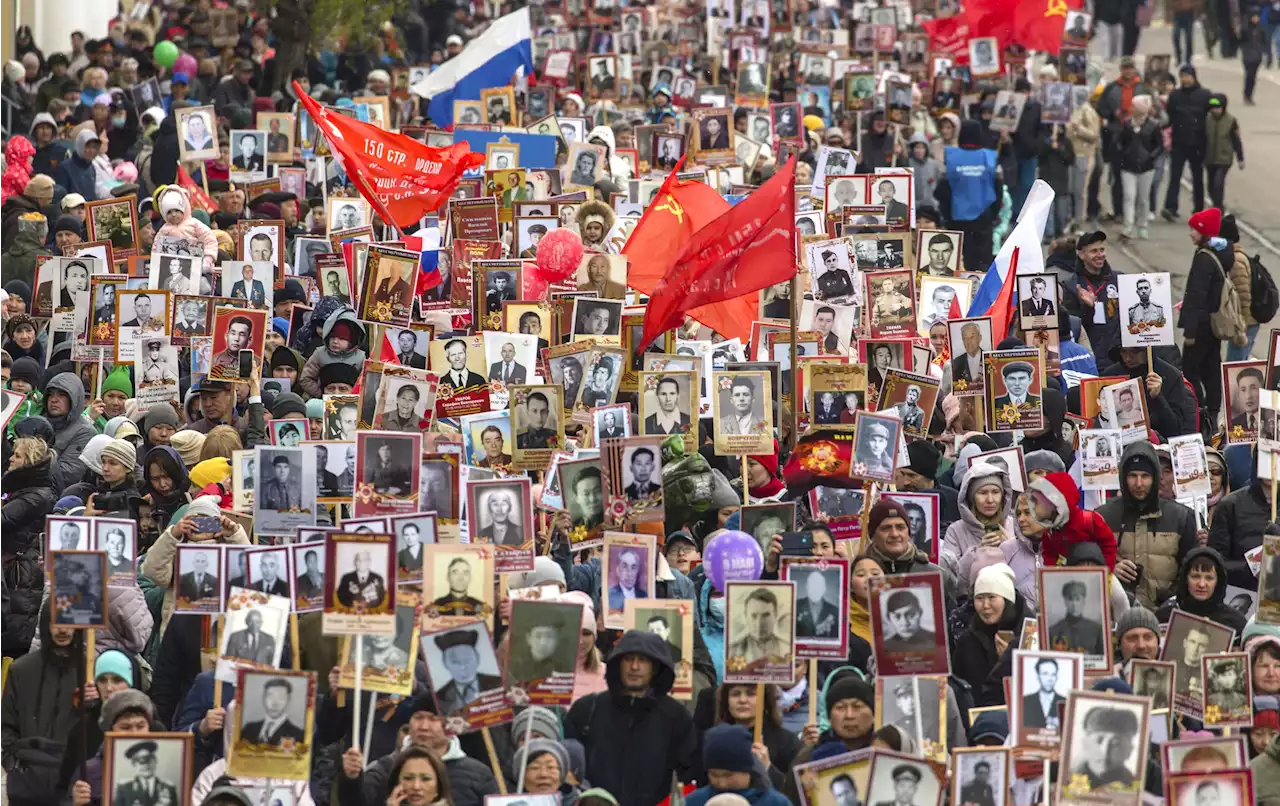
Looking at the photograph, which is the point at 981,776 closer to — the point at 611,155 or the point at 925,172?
the point at 611,155

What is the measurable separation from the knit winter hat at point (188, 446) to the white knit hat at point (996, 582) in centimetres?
417

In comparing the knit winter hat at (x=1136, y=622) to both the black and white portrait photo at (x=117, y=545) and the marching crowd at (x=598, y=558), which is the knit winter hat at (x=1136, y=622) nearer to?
the marching crowd at (x=598, y=558)

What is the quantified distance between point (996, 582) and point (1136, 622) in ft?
2.56

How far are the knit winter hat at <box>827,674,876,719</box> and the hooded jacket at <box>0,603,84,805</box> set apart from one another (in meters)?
2.90

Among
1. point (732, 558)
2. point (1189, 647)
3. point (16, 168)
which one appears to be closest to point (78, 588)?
point (732, 558)

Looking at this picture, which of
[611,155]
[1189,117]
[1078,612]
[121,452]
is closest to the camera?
[1078,612]

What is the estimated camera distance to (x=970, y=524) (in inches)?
442

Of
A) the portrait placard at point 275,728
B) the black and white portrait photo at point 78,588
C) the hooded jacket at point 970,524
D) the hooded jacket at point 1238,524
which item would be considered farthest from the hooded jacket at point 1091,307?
the portrait placard at point 275,728

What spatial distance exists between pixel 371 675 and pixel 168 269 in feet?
21.6

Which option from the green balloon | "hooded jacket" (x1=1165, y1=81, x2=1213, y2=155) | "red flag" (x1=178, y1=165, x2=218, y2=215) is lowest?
"red flag" (x1=178, y1=165, x2=218, y2=215)

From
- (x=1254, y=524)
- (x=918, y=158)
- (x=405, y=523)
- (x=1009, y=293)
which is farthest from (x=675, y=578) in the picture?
(x=918, y=158)

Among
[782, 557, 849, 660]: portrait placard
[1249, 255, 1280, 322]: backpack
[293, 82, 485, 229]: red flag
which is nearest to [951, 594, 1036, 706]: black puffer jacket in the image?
[782, 557, 849, 660]: portrait placard

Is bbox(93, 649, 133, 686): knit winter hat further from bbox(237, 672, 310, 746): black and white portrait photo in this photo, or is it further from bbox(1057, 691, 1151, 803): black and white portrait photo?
bbox(1057, 691, 1151, 803): black and white portrait photo

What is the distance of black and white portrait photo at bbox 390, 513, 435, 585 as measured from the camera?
9.51m
